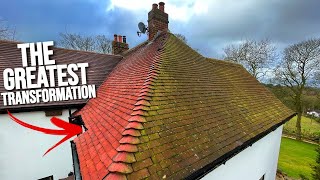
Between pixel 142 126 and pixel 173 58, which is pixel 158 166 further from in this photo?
pixel 173 58

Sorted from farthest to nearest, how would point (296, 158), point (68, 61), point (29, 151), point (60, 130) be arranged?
point (296, 158) → point (68, 61) → point (60, 130) → point (29, 151)

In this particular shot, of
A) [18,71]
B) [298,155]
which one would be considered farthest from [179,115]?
[298,155]

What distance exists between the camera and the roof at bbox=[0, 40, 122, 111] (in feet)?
27.6

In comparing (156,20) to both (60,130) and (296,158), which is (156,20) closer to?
(60,130)

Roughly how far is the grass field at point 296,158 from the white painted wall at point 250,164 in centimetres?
802

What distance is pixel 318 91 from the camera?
25.3 metres

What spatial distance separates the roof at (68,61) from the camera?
332 inches

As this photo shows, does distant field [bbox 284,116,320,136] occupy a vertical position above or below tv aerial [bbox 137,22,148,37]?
below

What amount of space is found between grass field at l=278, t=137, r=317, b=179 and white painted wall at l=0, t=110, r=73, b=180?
15.1 metres

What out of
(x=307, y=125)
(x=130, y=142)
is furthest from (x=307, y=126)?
(x=130, y=142)

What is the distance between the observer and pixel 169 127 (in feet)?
13.1

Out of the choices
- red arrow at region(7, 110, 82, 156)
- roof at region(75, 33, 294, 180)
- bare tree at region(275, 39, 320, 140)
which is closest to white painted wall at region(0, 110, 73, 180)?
red arrow at region(7, 110, 82, 156)

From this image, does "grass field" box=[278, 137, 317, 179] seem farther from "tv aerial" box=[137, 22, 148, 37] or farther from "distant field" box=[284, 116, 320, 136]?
"tv aerial" box=[137, 22, 148, 37]

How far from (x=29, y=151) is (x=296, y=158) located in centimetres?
2257
